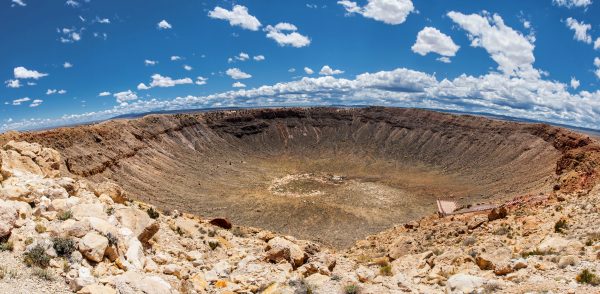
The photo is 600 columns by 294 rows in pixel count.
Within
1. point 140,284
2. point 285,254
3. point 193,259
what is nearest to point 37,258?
point 140,284

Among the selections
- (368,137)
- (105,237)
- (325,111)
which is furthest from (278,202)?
(325,111)

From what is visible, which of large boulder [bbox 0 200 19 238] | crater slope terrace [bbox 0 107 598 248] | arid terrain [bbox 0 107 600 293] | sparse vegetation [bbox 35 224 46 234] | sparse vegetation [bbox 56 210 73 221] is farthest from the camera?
crater slope terrace [bbox 0 107 598 248]

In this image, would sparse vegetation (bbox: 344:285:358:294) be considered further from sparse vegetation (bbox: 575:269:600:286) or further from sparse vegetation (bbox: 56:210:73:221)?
sparse vegetation (bbox: 56:210:73:221)

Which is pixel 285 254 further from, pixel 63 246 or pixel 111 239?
pixel 63 246

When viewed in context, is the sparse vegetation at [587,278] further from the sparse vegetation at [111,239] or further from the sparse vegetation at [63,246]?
the sparse vegetation at [63,246]

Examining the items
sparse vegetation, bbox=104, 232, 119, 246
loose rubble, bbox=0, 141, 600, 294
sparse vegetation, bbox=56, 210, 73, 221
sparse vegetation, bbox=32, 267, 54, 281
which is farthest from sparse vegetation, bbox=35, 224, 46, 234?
sparse vegetation, bbox=32, 267, 54, 281

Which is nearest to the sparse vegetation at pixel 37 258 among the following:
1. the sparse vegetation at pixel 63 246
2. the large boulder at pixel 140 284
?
the sparse vegetation at pixel 63 246
